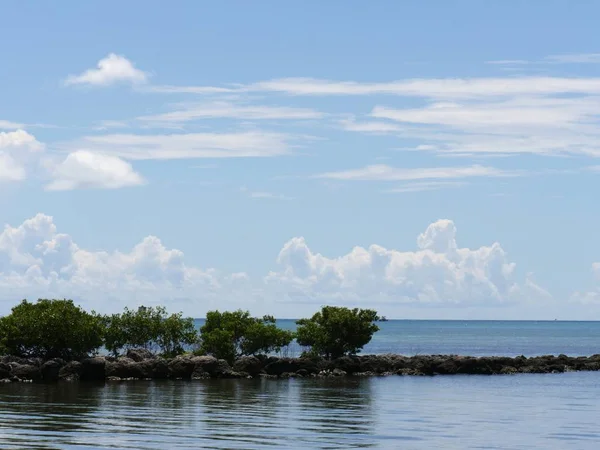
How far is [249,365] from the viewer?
10219 centimetres

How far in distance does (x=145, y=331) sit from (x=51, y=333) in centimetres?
1452

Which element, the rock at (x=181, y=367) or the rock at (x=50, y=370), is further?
the rock at (x=181, y=367)

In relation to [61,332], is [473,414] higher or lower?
lower

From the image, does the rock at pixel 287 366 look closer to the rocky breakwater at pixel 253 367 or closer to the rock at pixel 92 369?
the rocky breakwater at pixel 253 367

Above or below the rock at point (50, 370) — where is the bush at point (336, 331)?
above

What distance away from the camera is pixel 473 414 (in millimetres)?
66312

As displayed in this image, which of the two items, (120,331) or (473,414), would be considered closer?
(473,414)

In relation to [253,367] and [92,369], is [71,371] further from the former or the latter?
[253,367]

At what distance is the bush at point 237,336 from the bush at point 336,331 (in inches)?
110

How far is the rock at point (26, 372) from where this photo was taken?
8875 centimetres

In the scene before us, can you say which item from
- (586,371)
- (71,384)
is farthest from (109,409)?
(586,371)

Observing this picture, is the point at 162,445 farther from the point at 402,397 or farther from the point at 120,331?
the point at 120,331

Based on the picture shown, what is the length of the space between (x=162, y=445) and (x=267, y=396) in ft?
96.9

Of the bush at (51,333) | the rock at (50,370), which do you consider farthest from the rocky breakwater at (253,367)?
the bush at (51,333)
